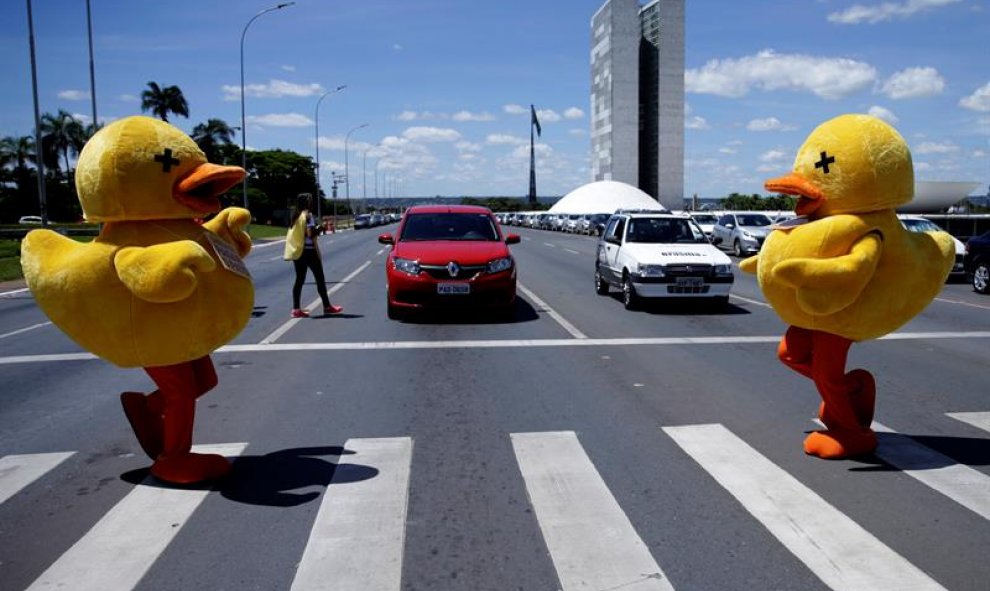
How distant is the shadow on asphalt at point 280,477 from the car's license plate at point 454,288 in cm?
618

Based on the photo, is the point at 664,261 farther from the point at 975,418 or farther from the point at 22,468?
the point at 22,468

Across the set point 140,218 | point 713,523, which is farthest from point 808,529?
point 140,218

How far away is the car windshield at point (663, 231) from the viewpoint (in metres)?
14.7

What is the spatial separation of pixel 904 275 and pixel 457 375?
455 centimetres

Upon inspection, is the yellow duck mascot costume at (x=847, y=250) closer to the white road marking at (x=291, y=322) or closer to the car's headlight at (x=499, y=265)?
the car's headlight at (x=499, y=265)

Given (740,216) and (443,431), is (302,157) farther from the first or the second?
(443,431)

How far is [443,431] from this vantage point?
21.1 feet

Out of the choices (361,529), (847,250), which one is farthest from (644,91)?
(361,529)

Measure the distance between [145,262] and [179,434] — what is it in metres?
1.30

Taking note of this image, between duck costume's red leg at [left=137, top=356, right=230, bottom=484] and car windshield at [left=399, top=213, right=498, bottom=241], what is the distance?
7.93 meters

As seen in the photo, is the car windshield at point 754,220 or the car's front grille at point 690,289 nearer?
the car's front grille at point 690,289

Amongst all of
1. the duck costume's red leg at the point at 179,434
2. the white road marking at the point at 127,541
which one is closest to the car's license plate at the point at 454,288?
the duck costume's red leg at the point at 179,434

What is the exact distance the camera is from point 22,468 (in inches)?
222

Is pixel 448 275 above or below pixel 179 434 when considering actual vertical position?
above
